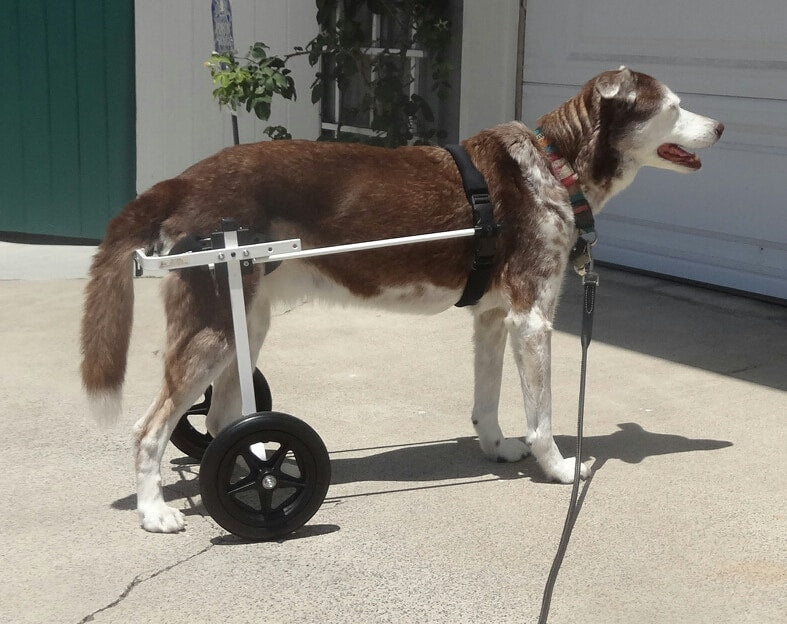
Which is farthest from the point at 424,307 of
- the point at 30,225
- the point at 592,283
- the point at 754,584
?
the point at 30,225

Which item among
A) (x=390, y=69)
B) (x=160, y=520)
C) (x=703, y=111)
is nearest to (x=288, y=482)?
(x=160, y=520)

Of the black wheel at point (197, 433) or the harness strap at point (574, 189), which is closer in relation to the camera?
the harness strap at point (574, 189)

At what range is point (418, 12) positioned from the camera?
8281 mm

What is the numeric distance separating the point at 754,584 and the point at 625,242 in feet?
14.5

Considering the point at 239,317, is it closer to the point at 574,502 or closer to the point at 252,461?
the point at 252,461

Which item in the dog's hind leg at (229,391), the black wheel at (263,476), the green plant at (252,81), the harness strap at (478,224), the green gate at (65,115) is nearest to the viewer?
the black wheel at (263,476)

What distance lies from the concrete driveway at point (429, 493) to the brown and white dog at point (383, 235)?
29cm

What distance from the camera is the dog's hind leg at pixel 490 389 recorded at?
479 centimetres

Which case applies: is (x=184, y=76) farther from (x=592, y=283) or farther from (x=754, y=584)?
(x=754, y=584)

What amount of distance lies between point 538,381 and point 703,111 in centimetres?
351

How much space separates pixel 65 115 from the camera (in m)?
8.64

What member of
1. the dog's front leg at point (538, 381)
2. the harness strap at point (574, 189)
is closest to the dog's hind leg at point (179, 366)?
the dog's front leg at point (538, 381)

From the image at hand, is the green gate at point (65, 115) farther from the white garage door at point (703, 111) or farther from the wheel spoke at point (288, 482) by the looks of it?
the wheel spoke at point (288, 482)

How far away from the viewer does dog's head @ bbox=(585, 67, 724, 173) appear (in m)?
4.49
